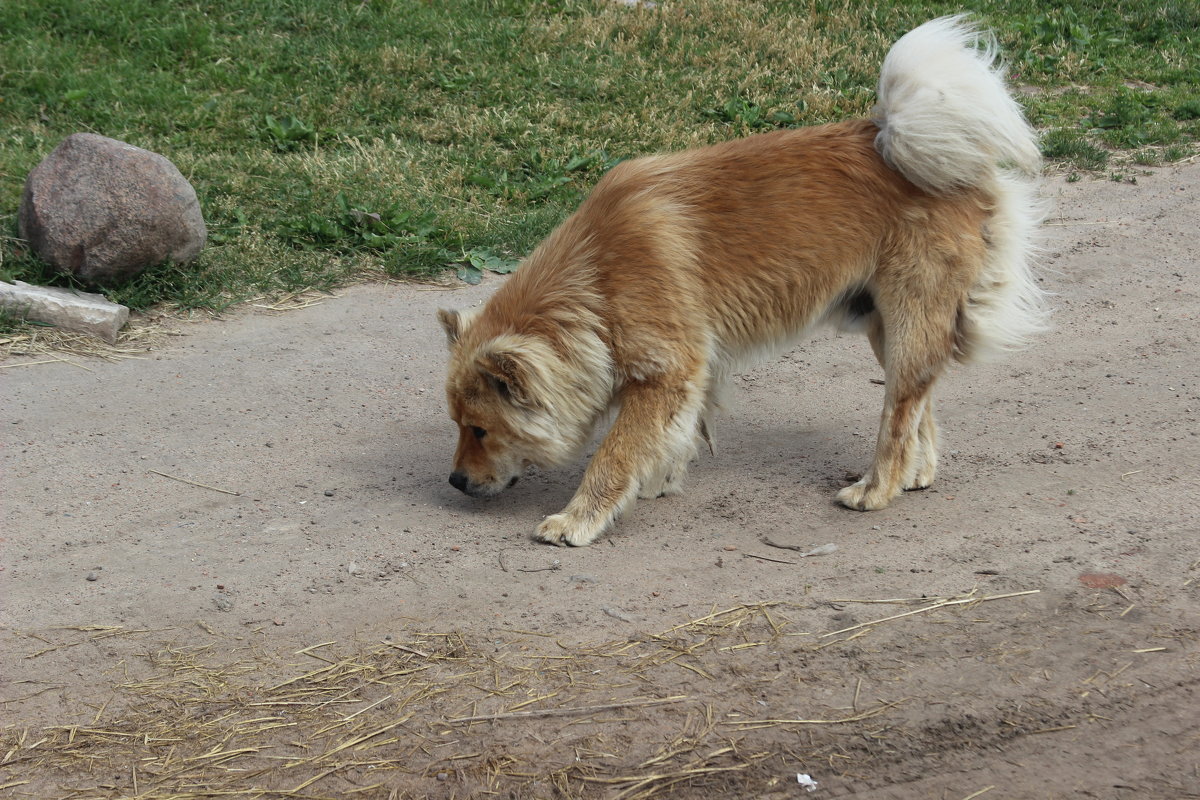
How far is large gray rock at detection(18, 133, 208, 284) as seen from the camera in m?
6.84

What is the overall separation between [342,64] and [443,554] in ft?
23.8

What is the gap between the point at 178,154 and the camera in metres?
8.90

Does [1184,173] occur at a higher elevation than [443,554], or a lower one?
higher

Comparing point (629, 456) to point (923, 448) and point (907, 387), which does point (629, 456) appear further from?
point (923, 448)

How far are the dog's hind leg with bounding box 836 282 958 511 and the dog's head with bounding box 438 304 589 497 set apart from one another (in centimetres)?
136

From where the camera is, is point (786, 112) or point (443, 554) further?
point (786, 112)

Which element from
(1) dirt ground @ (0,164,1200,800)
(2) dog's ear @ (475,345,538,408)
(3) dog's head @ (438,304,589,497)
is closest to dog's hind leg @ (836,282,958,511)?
(1) dirt ground @ (0,164,1200,800)

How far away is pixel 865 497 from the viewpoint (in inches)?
202

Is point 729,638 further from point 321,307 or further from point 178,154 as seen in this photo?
point 178,154

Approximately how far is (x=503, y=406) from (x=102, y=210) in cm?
342

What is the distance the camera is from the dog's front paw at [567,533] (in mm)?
4883

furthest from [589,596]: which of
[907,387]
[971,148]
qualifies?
[971,148]

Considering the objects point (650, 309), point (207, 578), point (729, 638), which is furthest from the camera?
point (650, 309)

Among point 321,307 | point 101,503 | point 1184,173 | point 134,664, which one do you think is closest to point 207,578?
point 134,664
